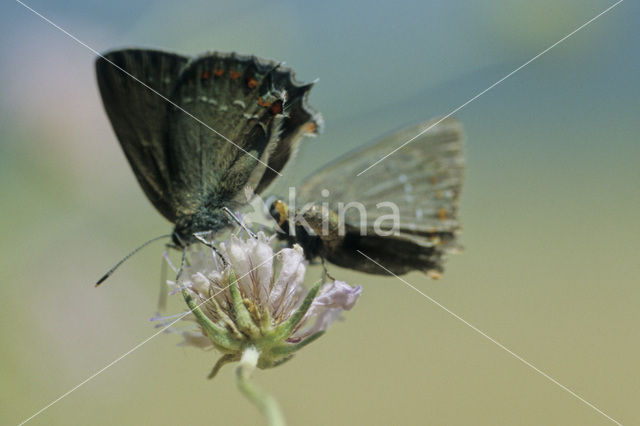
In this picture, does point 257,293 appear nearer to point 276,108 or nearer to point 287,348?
point 287,348

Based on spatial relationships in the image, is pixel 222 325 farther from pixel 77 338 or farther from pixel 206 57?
pixel 77 338

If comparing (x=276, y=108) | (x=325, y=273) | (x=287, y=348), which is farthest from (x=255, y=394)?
(x=276, y=108)

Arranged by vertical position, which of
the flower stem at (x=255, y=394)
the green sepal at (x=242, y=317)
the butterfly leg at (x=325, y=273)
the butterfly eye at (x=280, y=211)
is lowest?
the flower stem at (x=255, y=394)

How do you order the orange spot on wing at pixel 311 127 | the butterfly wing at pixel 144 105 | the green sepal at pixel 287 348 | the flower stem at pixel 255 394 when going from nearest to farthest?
the flower stem at pixel 255 394
the green sepal at pixel 287 348
the butterfly wing at pixel 144 105
the orange spot on wing at pixel 311 127

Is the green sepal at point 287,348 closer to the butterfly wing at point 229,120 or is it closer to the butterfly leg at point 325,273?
the butterfly leg at point 325,273

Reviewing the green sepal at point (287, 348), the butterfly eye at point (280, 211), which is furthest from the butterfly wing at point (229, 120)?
the green sepal at point (287, 348)

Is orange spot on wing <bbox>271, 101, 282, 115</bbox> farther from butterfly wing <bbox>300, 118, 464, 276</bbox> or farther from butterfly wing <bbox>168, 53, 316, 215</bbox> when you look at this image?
butterfly wing <bbox>300, 118, 464, 276</bbox>
